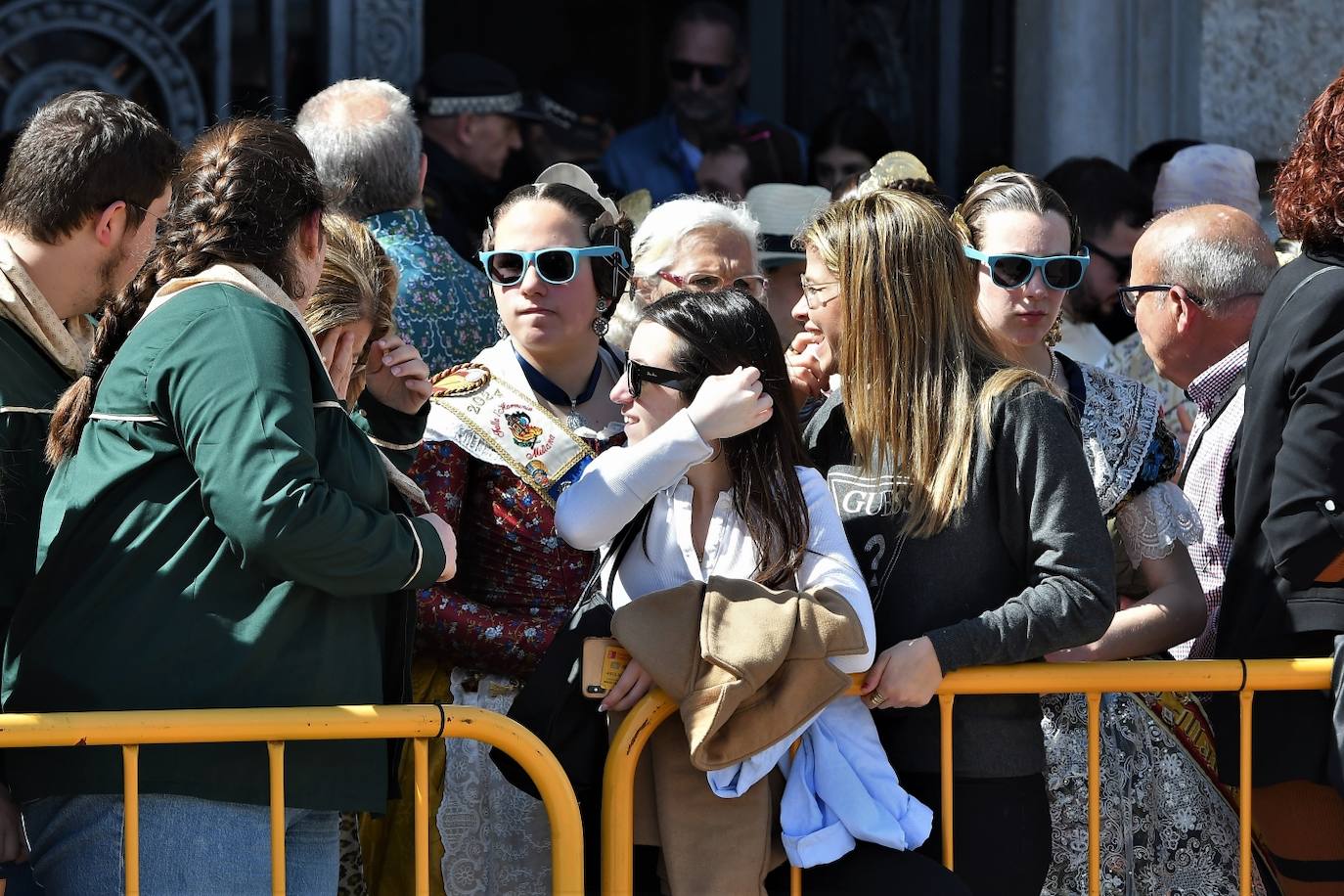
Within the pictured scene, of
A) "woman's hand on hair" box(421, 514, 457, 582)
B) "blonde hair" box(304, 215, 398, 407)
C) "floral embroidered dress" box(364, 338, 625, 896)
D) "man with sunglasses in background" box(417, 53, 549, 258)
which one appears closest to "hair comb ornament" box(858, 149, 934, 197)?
"floral embroidered dress" box(364, 338, 625, 896)

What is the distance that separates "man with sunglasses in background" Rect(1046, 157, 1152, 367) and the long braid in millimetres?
2787

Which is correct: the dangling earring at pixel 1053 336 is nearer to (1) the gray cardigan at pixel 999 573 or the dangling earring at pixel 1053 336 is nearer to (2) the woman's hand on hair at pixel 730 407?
(1) the gray cardigan at pixel 999 573

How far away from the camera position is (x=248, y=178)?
9.09 feet

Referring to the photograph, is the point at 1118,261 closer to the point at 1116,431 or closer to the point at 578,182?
the point at 1116,431

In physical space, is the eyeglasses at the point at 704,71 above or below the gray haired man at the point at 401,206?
above

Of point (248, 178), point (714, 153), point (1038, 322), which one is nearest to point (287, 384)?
point (248, 178)

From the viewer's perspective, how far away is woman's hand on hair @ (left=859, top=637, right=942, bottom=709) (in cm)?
300

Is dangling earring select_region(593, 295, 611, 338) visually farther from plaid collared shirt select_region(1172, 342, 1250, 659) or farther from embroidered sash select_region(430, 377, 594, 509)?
plaid collared shirt select_region(1172, 342, 1250, 659)

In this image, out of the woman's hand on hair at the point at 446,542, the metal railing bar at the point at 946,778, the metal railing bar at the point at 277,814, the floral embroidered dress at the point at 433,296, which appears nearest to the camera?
the metal railing bar at the point at 277,814

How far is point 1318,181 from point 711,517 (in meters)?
1.25

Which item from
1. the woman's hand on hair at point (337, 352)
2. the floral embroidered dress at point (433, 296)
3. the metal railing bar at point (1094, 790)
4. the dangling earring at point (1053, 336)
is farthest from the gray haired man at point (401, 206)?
the metal railing bar at point (1094, 790)

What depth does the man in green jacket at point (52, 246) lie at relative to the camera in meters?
2.90

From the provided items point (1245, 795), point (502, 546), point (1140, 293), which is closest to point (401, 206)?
point (502, 546)

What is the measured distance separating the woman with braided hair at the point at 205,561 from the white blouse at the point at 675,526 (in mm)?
342
